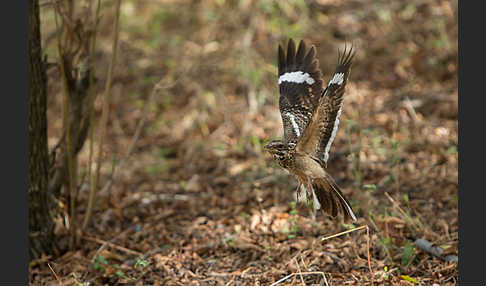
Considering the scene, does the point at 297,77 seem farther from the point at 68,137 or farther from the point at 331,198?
the point at 68,137

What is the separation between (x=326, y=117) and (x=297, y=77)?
1003 millimetres

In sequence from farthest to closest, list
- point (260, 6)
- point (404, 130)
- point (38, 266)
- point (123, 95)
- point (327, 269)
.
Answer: point (123, 95) → point (260, 6) → point (404, 130) → point (38, 266) → point (327, 269)

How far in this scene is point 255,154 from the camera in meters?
5.53

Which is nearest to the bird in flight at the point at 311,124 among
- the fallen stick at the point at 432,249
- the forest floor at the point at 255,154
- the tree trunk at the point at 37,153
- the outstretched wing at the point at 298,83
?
the outstretched wing at the point at 298,83

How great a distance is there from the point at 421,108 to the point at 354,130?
35.6 inches

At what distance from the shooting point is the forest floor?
379 centimetres

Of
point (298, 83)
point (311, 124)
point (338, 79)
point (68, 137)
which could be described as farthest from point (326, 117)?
point (68, 137)

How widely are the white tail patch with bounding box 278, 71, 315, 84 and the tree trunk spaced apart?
170cm

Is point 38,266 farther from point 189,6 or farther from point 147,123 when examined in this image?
point 189,6

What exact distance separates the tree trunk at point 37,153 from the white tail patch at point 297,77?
170cm

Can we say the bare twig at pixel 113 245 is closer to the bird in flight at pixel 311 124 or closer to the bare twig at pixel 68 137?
the bare twig at pixel 68 137

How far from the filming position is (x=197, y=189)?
16.8ft

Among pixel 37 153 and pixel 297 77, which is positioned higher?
pixel 297 77

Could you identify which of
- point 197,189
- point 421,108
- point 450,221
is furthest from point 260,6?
point 450,221
